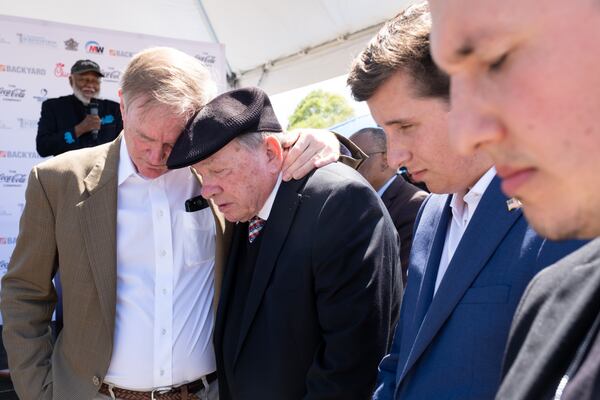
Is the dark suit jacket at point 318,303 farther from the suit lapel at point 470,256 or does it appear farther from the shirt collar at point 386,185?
the shirt collar at point 386,185

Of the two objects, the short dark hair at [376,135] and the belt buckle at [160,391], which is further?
the short dark hair at [376,135]

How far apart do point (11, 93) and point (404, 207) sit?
4914 millimetres

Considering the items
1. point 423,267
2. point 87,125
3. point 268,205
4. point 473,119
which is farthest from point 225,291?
point 87,125

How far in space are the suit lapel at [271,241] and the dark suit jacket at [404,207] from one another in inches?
55.5

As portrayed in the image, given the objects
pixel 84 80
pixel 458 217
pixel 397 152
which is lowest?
pixel 458 217

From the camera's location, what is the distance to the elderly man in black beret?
1877 mm

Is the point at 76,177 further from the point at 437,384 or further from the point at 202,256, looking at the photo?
the point at 437,384

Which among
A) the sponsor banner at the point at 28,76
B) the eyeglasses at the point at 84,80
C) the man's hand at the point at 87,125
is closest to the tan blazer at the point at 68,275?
the man's hand at the point at 87,125

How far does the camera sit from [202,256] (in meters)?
2.28

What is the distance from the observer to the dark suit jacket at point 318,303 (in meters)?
1.87

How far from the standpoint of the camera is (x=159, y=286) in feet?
7.11

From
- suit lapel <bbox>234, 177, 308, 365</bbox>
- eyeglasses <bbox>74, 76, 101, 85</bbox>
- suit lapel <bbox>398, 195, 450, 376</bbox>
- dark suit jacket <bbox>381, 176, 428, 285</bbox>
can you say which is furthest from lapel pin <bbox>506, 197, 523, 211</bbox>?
eyeglasses <bbox>74, 76, 101, 85</bbox>

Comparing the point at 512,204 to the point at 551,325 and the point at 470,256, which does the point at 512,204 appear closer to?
the point at 470,256

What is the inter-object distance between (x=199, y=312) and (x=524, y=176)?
179cm
